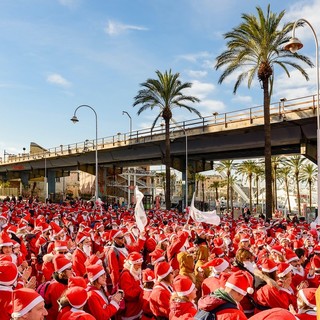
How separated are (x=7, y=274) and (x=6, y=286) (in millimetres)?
143

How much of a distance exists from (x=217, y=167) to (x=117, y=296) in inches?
2171

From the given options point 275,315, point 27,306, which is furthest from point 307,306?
point 27,306

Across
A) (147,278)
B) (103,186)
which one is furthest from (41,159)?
(147,278)

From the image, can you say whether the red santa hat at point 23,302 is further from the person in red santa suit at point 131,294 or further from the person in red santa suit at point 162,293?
the person in red santa suit at point 131,294

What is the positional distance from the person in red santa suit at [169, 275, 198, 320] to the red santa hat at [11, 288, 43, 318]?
1478 mm

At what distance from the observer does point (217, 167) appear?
59156mm

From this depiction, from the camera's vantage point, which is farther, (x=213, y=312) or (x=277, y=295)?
(x=277, y=295)

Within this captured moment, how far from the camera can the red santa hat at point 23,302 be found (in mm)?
3568

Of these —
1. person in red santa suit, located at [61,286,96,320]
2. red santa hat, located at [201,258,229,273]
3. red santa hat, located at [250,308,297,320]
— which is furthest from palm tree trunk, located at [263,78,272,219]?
red santa hat, located at [250,308,297,320]

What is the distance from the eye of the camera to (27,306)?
3.58 meters

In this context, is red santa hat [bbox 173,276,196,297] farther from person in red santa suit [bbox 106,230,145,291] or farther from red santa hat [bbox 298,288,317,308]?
person in red santa suit [bbox 106,230,145,291]

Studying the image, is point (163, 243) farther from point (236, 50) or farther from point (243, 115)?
point (243, 115)

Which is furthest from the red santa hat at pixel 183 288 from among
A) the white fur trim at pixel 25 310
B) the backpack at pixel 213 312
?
the white fur trim at pixel 25 310

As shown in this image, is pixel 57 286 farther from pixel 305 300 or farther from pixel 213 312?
pixel 305 300
